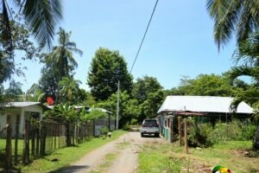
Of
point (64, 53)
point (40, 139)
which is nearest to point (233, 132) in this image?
point (40, 139)

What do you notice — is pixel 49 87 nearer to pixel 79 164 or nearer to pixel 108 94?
pixel 108 94

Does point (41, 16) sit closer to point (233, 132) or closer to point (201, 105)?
point (233, 132)

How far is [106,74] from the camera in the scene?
69.2 m

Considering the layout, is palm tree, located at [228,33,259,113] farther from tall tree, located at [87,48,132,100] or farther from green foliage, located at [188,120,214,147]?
tall tree, located at [87,48,132,100]

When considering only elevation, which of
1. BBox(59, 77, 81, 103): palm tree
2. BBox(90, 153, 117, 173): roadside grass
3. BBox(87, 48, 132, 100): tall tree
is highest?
BBox(87, 48, 132, 100): tall tree

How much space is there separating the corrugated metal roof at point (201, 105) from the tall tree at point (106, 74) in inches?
1137

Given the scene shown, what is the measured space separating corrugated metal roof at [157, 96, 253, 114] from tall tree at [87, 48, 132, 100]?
28.9 m

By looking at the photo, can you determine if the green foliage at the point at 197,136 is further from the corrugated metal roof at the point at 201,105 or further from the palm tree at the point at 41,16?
the palm tree at the point at 41,16

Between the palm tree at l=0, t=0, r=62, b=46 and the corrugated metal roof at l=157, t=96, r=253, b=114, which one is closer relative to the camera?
the palm tree at l=0, t=0, r=62, b=46

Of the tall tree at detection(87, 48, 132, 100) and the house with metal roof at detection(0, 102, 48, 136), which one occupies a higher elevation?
the tall tree at detection(87, 48, 132, 100)

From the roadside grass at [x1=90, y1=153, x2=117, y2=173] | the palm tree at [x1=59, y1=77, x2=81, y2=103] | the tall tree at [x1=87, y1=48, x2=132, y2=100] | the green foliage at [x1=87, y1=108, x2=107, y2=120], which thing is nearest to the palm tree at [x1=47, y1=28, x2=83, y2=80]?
the palm tree at [x1=59, y1=77, x2=81, y2=103]

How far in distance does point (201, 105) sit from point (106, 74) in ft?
108

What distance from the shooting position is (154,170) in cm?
1369

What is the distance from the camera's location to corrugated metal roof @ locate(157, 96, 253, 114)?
3672 cm
